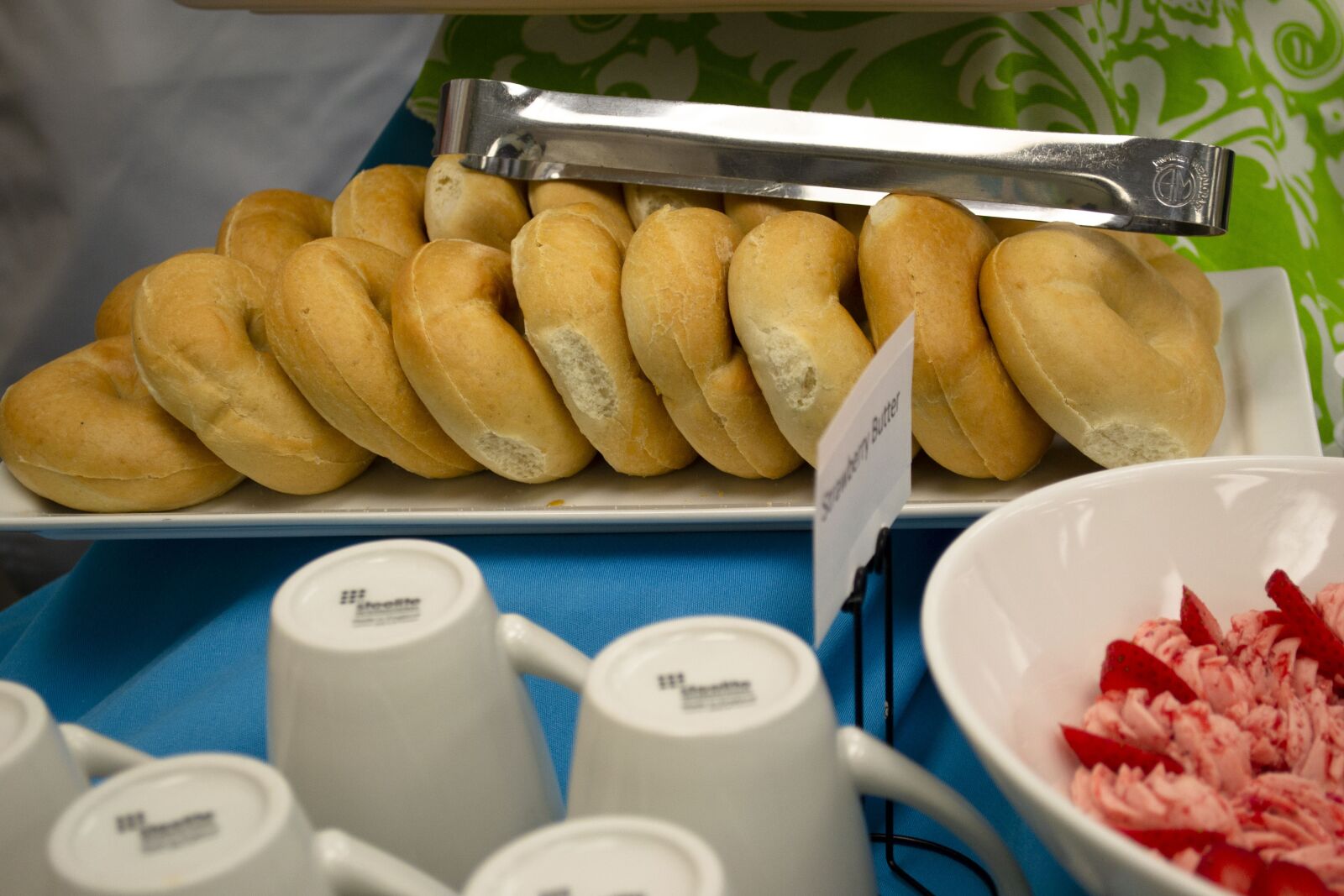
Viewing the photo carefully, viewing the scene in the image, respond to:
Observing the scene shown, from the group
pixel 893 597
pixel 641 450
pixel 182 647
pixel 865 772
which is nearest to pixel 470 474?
pixel 641 450

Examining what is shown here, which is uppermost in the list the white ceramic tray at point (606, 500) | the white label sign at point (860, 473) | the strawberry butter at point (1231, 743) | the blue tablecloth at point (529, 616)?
the white label sign at point (860, 473)

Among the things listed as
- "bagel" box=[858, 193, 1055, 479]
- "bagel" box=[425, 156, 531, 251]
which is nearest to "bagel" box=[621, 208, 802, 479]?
"bagel" box=[858, 193, 1055, 479]

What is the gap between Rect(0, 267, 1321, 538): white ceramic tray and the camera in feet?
2.85

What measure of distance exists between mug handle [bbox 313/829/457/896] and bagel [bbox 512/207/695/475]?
0.53 meters

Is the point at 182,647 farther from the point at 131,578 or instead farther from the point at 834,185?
the point at 834,185

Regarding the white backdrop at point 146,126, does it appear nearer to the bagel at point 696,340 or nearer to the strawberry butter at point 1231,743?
the bagel at point 696,340

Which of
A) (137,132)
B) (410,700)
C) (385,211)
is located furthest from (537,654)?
(137,132)

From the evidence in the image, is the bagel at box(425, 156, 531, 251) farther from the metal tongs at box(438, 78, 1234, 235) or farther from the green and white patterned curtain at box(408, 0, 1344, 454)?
the green and white patterned curtain at box(408, 0, 1344, 454)

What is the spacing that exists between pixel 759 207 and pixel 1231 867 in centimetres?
69

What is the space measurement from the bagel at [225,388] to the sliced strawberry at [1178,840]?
69 cm

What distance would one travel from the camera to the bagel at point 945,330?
828 millimetres

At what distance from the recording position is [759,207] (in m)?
0.99

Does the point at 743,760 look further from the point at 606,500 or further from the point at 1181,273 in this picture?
the point at 1181,273

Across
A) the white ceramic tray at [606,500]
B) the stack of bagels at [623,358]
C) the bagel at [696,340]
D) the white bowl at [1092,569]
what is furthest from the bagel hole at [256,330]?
the white bowl at [1092,569]
